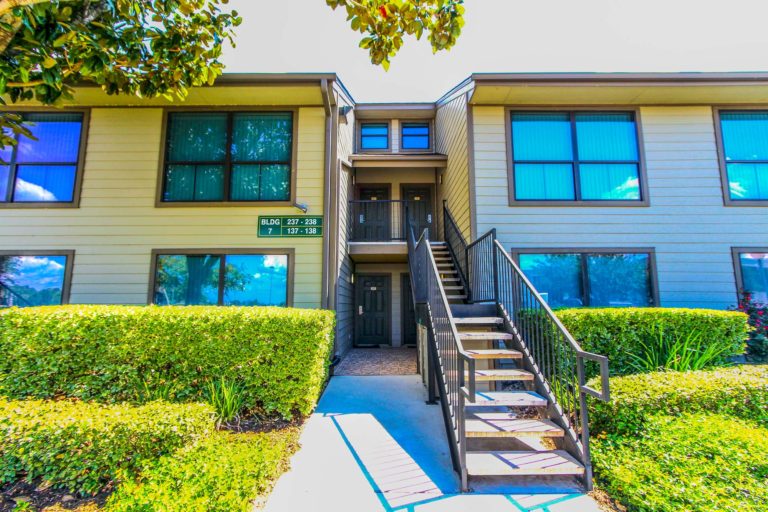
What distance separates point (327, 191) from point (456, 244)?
311 cm

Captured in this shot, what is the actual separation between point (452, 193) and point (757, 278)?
613 centimetres

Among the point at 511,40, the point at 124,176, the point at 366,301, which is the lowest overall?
the point at 366,301

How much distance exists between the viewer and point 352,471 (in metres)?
3.18

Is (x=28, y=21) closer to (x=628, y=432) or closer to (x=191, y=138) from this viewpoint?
(x=191, y=138)

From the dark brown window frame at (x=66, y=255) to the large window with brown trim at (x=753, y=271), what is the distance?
12.7m

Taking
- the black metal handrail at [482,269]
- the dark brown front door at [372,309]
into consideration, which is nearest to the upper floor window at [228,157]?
the black metal handrail at [482,269]

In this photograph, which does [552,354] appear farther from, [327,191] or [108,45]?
[108,45]

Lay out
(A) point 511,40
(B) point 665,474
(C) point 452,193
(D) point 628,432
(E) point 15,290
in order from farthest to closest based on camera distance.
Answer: (C) point 452,193 < (E) point 15,290 < (A) point 511,40 < (D) point 628,432 < (B) point 665,474

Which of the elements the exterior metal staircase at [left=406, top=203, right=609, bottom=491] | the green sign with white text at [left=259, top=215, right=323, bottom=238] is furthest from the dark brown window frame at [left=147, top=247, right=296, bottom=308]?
the exterior metal staircase at [left=406, top=203, right=609, bottom=491]

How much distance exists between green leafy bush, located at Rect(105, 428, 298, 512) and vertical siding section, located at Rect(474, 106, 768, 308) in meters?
5.21

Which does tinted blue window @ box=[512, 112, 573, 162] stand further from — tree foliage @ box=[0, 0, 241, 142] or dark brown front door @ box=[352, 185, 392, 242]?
tree foliage @ box=[0, 0, 241, 142]

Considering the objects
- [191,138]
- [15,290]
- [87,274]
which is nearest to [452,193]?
[191,138]

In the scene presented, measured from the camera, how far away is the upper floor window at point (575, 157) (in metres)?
6.77

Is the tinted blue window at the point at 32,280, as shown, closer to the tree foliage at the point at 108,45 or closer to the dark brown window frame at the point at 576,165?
the tree foliage at the point at 108,45
